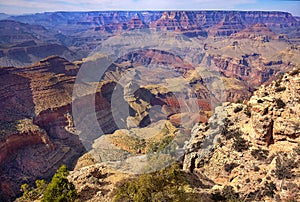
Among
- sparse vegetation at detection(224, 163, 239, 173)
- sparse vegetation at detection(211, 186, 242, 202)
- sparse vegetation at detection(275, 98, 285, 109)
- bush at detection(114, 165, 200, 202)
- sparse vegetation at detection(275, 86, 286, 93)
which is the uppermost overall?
sparse vegetation at detection(275, 86, 286, 93)

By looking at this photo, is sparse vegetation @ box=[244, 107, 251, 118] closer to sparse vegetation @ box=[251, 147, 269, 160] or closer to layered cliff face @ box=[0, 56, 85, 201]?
sparse vegetation @ box=[251, 147, 269, 160]

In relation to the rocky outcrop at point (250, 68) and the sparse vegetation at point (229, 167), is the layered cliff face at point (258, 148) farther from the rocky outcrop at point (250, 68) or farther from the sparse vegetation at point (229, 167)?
the rocky outcrop at point (250, 68)

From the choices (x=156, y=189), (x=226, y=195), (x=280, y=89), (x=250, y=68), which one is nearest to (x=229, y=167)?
(x=226, y=195)

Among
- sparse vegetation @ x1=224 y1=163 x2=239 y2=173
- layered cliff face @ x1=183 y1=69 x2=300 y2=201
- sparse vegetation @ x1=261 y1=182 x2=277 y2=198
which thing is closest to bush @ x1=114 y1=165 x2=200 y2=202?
sparse vegetation @ x1=261 y1=182 x2=277 y2=198

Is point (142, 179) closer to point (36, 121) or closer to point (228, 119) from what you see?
point (228, 119)

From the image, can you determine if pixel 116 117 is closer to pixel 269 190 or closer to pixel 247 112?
pixel 247 112

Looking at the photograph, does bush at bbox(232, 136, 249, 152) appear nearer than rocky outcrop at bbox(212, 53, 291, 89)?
Yes

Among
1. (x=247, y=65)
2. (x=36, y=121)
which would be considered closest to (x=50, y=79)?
(x=36, y=121)

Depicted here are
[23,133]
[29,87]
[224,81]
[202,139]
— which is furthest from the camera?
[224,81]
